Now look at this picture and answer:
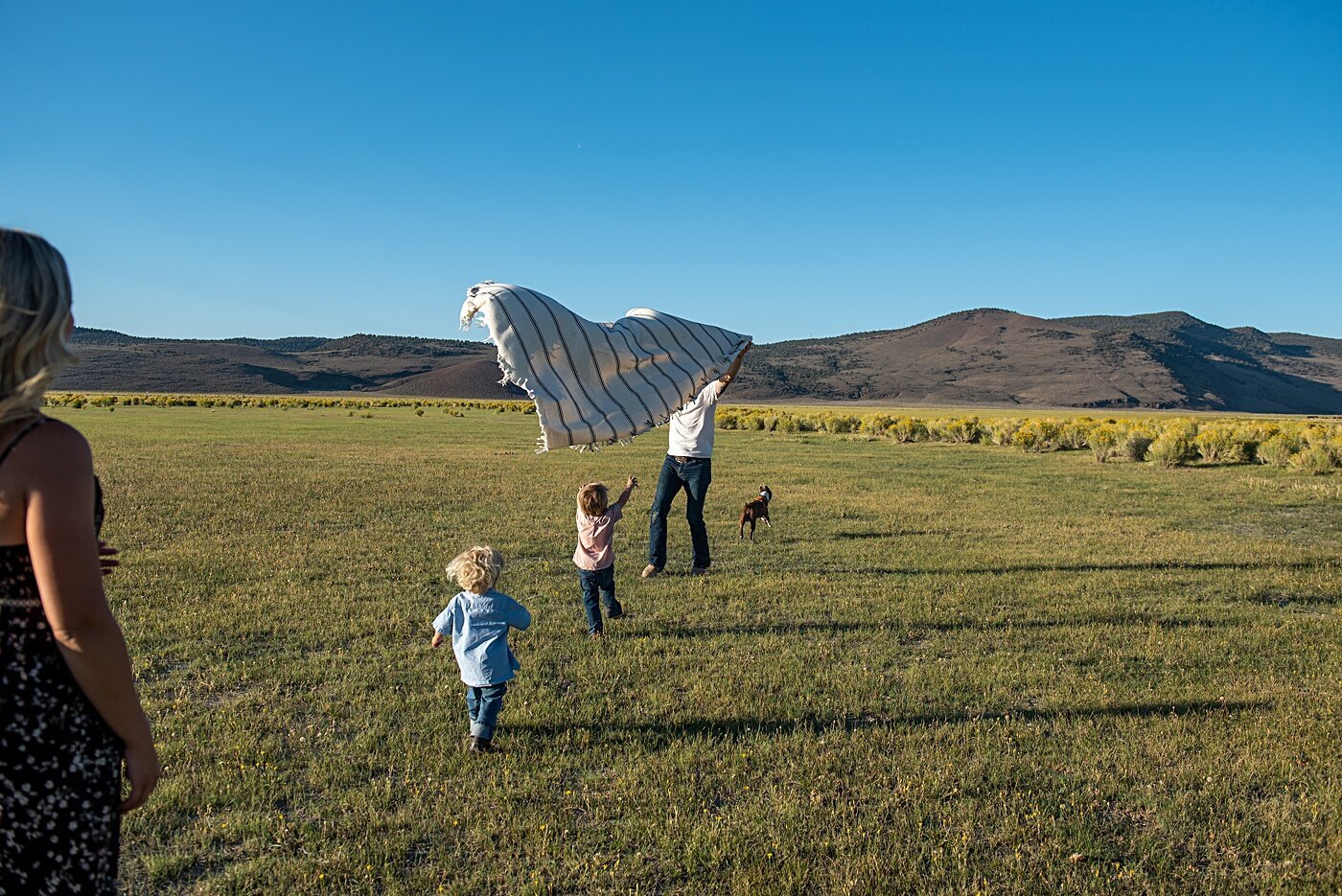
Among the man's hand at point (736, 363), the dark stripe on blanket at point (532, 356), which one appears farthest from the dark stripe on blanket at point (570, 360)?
the man's hand at point (736, 363)

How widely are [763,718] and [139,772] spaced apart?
3.91 metres

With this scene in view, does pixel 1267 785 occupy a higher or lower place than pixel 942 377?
Answer: lower

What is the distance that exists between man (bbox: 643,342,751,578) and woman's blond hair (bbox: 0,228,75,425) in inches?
269

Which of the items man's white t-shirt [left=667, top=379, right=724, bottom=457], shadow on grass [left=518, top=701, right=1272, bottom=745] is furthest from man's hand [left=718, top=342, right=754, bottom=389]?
shadow on grass [left=518, top=701, right=1272, bottom=745]

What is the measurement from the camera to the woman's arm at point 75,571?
5.90ft

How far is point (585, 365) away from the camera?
4590mm

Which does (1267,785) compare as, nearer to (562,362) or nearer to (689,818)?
(689,818)

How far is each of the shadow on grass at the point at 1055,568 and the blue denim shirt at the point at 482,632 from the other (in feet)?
17.7

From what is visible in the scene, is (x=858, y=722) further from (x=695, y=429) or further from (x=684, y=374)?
(x=695, y=429)

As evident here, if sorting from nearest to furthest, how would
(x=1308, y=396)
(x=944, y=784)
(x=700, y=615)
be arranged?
(x=944, y=784) < (x=700, y=615) < (x=1308, y=396)

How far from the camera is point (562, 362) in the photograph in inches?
177

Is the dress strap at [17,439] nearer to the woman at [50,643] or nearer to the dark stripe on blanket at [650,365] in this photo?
the woman at [50,643]

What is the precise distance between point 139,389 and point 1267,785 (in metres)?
188

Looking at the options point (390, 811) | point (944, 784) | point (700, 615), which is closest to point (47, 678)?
point (390, 811)
